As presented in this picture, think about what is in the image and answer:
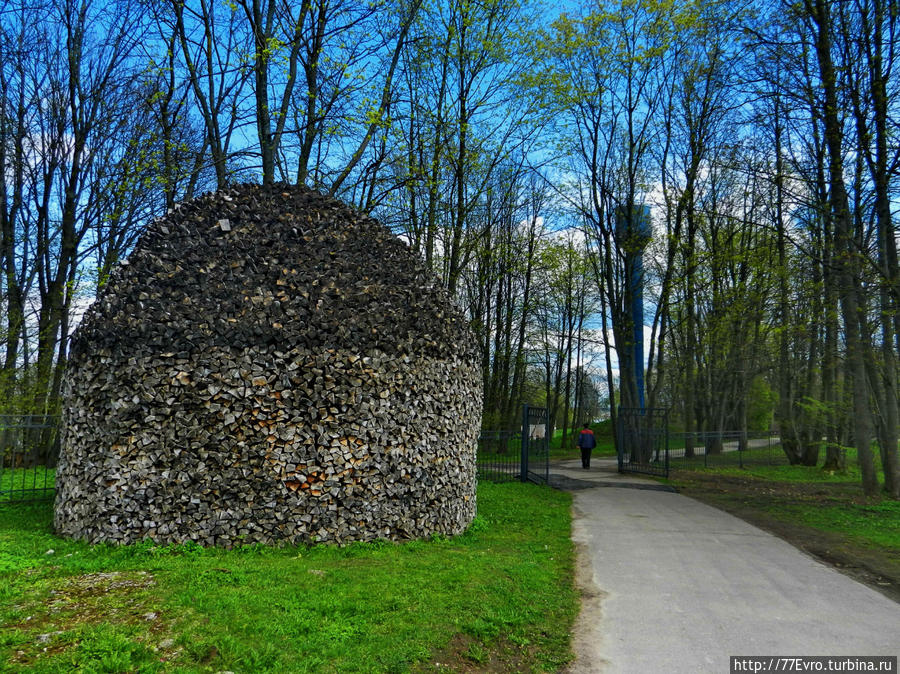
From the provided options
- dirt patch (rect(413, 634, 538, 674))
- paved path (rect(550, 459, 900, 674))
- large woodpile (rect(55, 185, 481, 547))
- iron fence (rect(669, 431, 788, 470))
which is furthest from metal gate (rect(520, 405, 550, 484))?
dirt patch (rect(413, 634, 538, 674))

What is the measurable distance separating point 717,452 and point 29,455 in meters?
21.7

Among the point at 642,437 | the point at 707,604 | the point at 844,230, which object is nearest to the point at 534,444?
the point at 642,437

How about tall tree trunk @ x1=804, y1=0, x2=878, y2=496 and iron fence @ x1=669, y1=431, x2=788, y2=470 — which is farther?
iron fence @ x1=669, y1=431, x2=788, y2=470

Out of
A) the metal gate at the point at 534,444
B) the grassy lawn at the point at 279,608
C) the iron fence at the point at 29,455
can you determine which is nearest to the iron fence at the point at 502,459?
the metal gate at the point at 534,444

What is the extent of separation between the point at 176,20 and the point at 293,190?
8199 millimetres

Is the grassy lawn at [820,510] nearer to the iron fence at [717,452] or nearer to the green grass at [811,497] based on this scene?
the green grass at [811,497]

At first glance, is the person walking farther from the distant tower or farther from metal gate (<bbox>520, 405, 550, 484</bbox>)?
metal gate (<bbox>520, 405, 550, 484</bbox>)

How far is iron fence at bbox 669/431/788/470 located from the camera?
20906 millimetres

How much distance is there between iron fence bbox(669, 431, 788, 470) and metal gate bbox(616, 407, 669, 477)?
61.4 inches

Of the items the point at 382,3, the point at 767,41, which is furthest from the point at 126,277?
the point at 767,41

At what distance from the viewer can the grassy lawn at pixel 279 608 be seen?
3.61 metres

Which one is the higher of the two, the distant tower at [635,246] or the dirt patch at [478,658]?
the distant tower at [635,246]

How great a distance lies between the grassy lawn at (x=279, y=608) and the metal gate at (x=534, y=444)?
7705 mm

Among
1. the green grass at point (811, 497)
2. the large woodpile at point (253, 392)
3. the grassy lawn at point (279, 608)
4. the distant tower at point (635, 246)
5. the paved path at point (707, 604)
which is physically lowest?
the green grass at point (811, 497)
